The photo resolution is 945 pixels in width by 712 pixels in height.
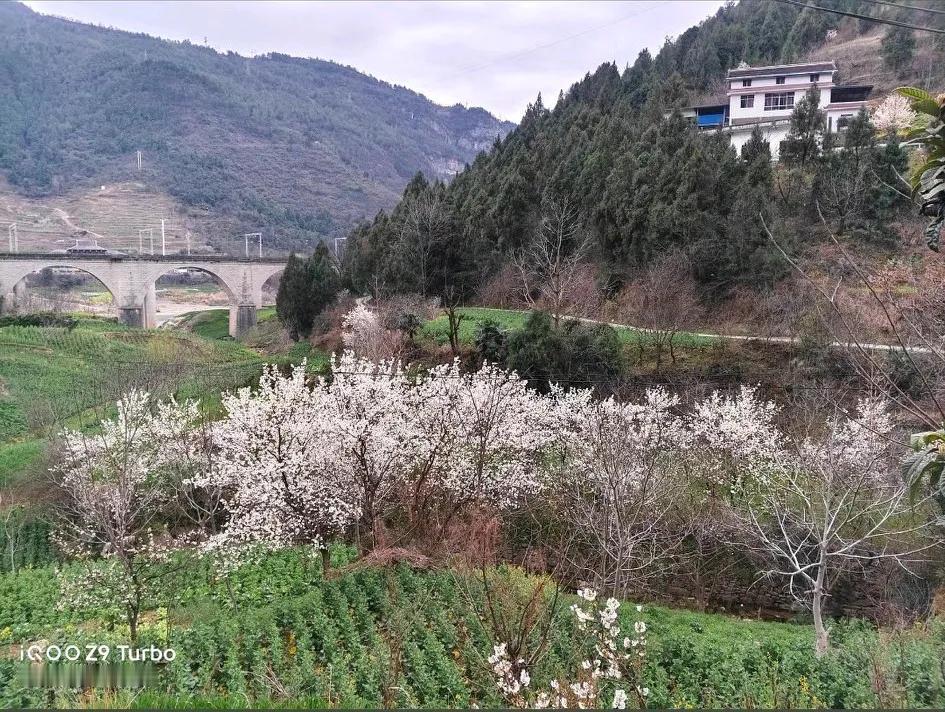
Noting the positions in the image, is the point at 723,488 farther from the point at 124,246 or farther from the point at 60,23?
the point at 60,23

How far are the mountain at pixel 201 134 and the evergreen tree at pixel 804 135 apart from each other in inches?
2628

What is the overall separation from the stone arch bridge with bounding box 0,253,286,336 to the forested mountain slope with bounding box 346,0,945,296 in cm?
2321

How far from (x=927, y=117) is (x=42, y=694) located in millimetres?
7209

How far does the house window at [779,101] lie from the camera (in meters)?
41.2

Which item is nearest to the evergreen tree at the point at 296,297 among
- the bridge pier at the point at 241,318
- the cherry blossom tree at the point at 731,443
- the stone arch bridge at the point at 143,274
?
the bridge pier at the point at 241,318

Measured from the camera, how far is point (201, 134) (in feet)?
372

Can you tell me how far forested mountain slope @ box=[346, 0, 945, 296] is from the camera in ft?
76.1

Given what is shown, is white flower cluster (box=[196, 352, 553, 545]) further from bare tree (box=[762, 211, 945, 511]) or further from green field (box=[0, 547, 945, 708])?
bare tree (box=[762, 211, 945, 511])

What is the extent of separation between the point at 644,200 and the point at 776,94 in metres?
23.3

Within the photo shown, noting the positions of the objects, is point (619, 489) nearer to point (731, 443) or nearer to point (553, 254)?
point (731, 443)

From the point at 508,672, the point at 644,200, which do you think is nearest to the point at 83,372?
the point at 644,200

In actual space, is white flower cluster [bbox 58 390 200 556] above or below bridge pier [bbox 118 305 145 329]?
below

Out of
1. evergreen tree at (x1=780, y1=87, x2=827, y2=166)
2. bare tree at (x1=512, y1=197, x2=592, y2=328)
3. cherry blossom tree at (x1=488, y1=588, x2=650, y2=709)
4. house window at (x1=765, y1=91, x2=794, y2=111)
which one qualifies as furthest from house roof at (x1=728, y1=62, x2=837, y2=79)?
cherry blossom tree at (x1=488, y1=588, x2=650, y2=709)

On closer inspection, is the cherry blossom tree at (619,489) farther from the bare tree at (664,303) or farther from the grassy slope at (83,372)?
the grassy slope at (83,372)
